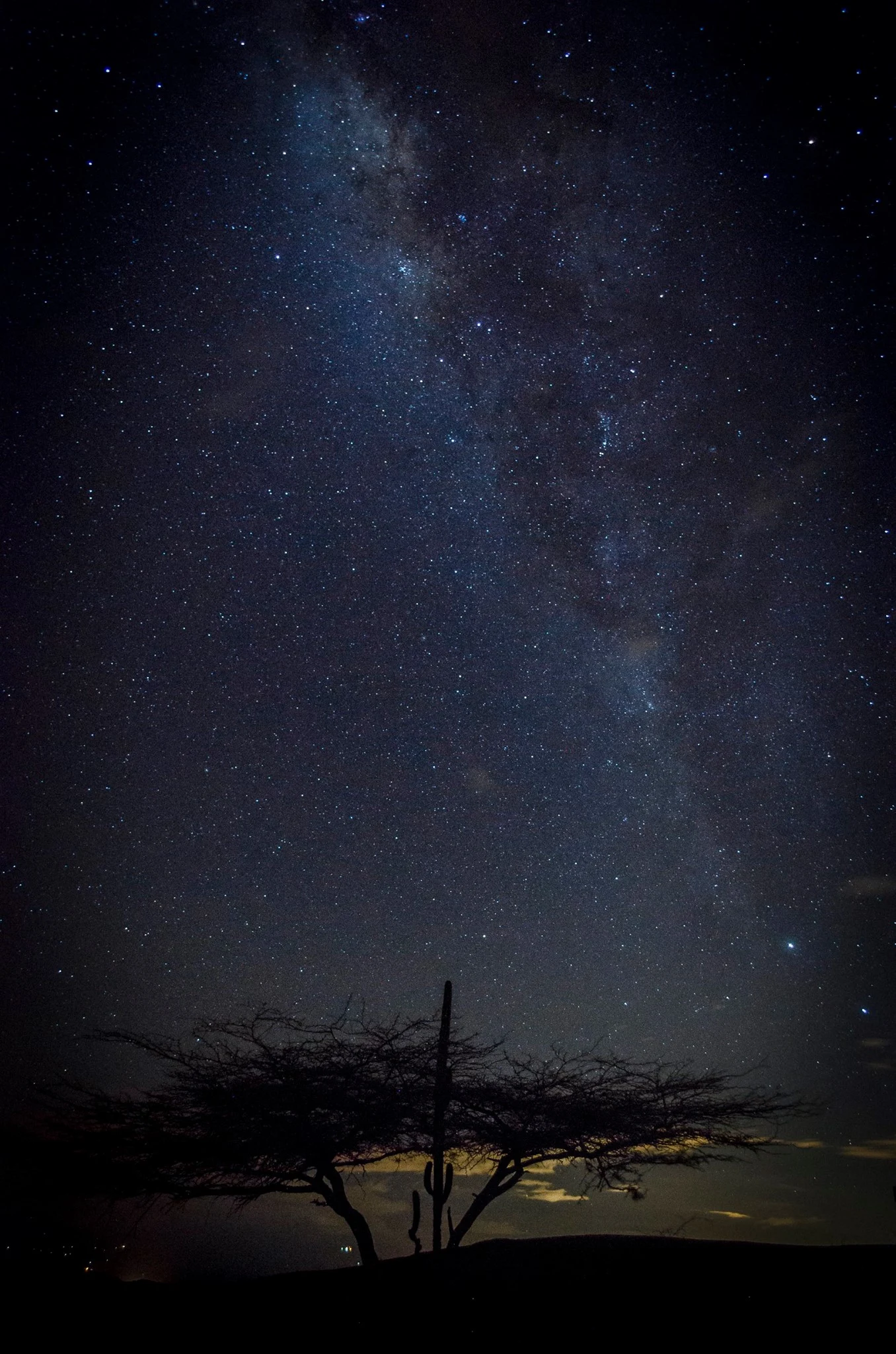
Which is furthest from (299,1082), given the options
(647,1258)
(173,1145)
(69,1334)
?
(647,1258)

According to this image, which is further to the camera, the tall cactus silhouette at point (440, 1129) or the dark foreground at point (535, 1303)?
the tall cactus silhouette at point (440, 1129)

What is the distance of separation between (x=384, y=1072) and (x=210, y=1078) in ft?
11.4

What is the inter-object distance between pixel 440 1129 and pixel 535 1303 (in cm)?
587

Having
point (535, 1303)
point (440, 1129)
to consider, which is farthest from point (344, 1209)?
point (535, 1303)

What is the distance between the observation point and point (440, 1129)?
1482 centimetres

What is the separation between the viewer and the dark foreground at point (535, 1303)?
802 cm

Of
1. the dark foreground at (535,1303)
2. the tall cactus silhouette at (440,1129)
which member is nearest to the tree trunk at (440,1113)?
the tall cactus silhouette at (440,1129)

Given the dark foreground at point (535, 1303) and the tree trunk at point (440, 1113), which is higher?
the tree trunk at point (440, 1113)

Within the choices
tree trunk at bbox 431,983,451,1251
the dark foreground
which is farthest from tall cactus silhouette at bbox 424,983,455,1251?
the dark foreground

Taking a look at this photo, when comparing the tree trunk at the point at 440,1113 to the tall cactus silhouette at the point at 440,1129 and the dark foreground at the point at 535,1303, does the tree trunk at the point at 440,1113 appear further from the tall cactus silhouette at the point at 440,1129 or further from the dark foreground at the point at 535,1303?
the dark foreground at the point at 535,1303

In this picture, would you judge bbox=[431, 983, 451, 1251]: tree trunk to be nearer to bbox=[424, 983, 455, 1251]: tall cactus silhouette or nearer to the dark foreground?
bbox=[424, 983, 455, 1251]: tall cactus silhouette

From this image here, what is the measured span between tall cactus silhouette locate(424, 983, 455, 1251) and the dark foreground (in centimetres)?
292

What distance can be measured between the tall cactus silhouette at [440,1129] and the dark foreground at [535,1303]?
2.92 m

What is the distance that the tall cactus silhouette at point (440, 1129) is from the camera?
1410 cm
